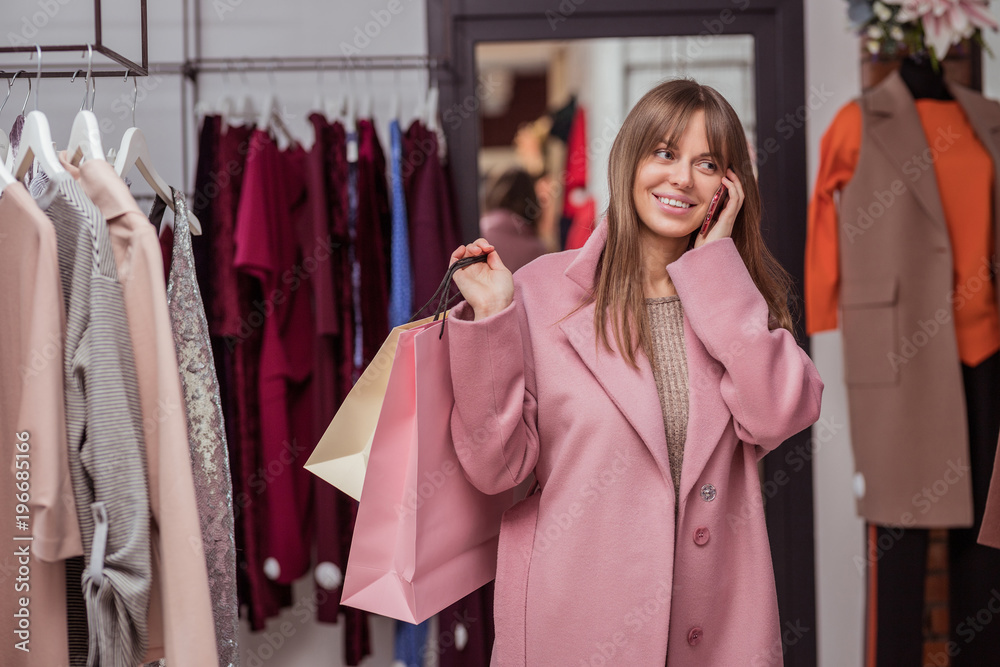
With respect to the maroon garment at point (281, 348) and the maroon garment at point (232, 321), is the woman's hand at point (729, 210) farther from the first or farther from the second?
the maroon garment at point (232, 321)

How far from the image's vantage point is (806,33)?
2.63 metres

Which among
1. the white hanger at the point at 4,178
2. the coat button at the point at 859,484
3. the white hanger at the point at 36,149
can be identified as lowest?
the coat button at the point at 859,484

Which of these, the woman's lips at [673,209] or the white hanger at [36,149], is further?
the woman's lips at [673,209]

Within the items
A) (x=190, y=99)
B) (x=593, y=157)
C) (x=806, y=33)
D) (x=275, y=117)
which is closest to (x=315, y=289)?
(x=275, y=117)

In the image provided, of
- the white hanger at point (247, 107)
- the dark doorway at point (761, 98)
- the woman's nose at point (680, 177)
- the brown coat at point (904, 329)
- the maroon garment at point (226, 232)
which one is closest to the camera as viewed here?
the woman's nose at point (680, 177)

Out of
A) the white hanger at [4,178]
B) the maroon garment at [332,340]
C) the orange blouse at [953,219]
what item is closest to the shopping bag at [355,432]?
the white hanger at [4,178]

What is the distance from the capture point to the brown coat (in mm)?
2285

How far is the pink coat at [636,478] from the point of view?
1297 millimetres

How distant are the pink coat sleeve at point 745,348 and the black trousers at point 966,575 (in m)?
1.24

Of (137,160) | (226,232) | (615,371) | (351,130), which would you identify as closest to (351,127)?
(351,130)

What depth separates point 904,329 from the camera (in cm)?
231

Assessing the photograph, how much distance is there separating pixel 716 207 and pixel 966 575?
1.62 m

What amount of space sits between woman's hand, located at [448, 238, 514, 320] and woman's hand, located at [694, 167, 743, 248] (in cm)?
36

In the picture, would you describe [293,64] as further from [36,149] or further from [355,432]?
[355,432]
